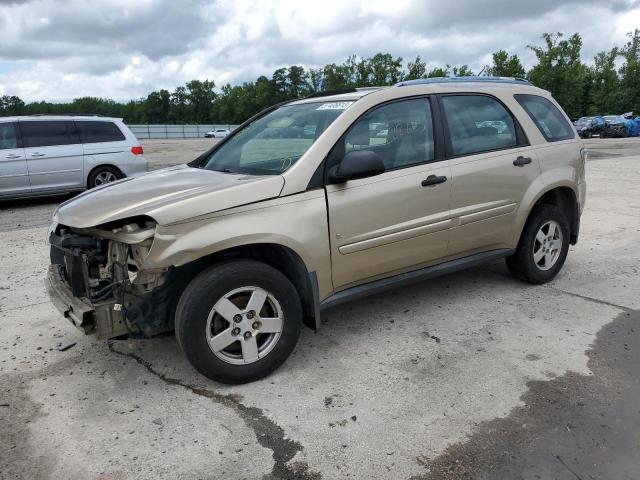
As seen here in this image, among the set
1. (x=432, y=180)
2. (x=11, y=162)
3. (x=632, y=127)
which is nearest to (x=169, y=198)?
(x=432, y=180)

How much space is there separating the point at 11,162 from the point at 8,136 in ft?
1.59

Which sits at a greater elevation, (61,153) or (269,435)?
(61,153)

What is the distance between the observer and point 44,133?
10.1 metres

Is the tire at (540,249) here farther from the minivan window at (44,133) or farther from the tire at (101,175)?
the minivan window at (44,133)

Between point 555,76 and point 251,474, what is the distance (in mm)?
53373

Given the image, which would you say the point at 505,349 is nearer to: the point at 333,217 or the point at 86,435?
the point at 333,217

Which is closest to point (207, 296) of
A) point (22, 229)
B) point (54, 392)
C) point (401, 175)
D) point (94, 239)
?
point (94, 239)

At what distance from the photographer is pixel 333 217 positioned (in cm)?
347

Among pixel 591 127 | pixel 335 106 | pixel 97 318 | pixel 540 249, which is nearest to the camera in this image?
pixel 97 318

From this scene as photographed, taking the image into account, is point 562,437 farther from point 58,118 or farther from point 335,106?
point 58,118

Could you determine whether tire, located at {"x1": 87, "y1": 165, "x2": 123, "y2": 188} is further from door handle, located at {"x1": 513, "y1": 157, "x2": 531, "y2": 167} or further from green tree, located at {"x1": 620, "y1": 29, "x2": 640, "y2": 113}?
green tree, located at {"x1": 620, "y1": 29, "x2": 640, "y2": 113}

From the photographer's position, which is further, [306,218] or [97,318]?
[306,218]

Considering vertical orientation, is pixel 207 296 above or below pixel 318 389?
above

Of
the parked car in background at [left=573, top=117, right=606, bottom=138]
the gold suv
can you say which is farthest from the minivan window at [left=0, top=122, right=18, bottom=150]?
the parked car in background at [left=573, top=117, right=606, bottom=138]
